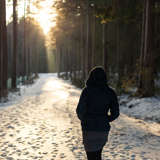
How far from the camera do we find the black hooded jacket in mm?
3818

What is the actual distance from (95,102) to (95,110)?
119mm

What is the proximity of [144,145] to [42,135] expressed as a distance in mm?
2968

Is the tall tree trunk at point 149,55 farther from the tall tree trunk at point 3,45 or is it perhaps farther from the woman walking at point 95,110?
the woman walking at point 95,110

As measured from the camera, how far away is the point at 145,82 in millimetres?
14492

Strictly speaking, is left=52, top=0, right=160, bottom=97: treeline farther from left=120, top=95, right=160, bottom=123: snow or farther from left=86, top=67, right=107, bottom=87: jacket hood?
left=86, top=67, right=107, bottom=87: jacket hood

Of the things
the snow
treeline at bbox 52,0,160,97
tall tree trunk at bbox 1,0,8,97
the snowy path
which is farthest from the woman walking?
tall tree trunk at bbox 1,0,8,97

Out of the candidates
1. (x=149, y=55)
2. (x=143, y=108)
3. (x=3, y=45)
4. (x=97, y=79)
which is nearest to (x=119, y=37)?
(x=149, y=55)

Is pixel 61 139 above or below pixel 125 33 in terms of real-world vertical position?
below

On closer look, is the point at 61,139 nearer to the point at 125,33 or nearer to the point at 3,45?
the point at 3,45

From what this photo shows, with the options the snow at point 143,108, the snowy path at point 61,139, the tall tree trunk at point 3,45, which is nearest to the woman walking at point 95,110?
the snowy path at point 61,139

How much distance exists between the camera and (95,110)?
3.84 metres

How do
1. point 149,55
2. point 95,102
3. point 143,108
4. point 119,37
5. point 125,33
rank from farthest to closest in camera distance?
point 125,33, point 119,37, point 149,55, point 143,108, point 95,102

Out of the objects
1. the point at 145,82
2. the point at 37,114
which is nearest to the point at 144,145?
the point at 37,114

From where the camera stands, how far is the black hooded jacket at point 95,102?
3.82 meters
